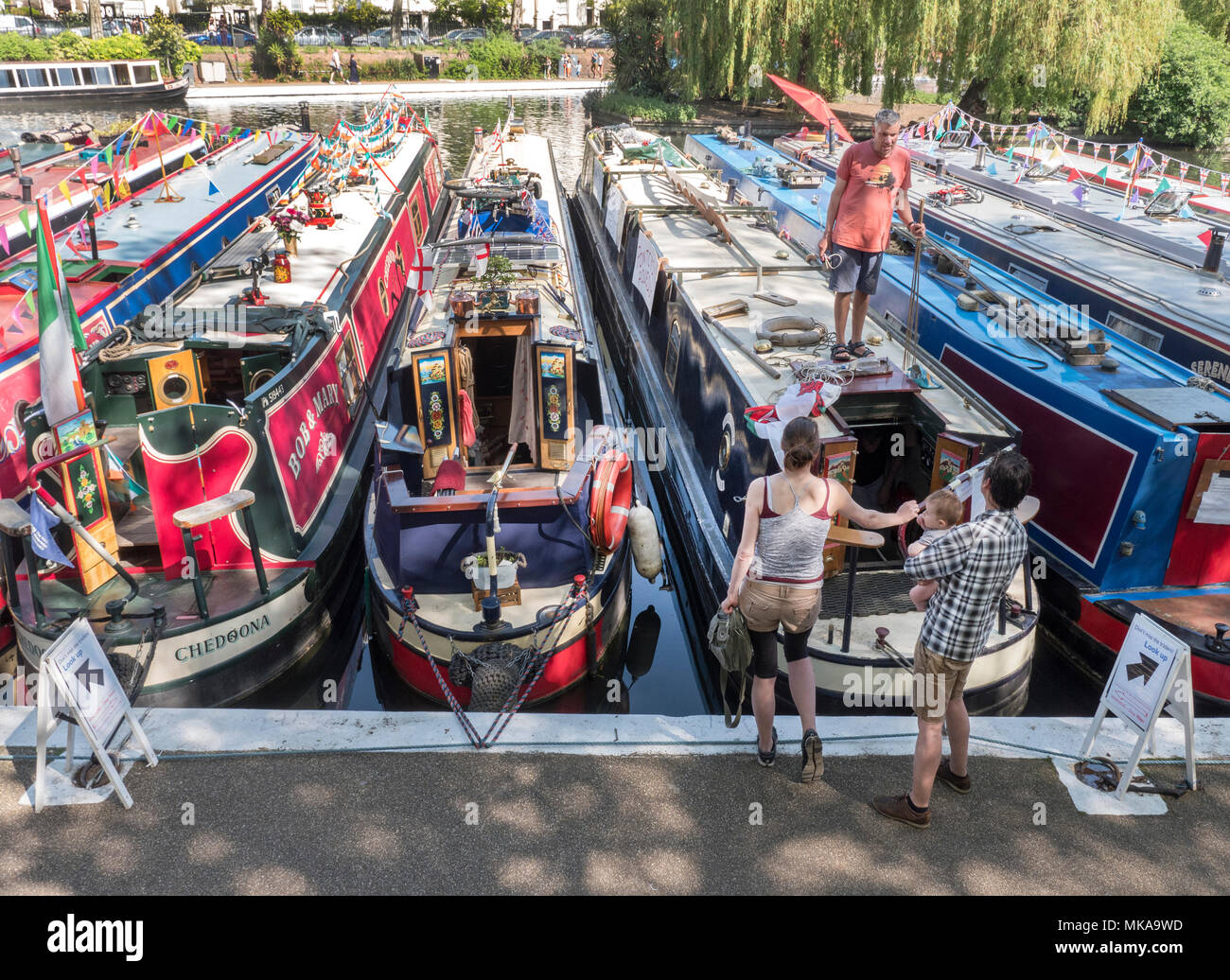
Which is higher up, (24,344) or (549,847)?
(24,344)

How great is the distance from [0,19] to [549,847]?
66.1 meters

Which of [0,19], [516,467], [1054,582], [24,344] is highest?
[0,19]

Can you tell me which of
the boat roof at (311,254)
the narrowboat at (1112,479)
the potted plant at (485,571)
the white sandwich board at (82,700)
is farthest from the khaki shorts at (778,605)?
the boat roof at (311,254)

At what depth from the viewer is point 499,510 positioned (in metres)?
7.95

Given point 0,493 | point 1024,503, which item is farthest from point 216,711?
point 1024,503

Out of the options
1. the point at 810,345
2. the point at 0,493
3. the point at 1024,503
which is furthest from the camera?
the point at 810,345

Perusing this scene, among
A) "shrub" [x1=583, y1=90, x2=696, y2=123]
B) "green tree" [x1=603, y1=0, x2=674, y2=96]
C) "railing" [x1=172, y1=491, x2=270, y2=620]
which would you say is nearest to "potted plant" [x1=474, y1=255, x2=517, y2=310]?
"railing" [x1=172, y1=491, x2=270, y2=620]

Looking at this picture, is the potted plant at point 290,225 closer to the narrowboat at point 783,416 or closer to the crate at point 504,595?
the narrowboat at point 783,416

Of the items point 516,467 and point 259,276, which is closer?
point 516,467

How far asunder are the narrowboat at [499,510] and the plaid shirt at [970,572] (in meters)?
3.14

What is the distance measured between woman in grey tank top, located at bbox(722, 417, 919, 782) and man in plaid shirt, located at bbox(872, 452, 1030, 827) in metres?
0.31

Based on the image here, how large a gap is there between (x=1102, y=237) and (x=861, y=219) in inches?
259
